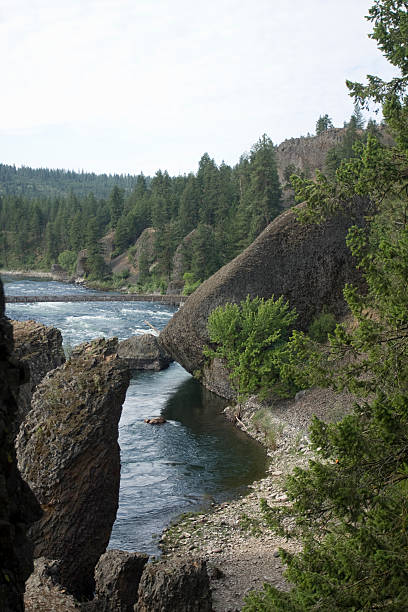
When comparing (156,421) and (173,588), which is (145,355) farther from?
(173,588)

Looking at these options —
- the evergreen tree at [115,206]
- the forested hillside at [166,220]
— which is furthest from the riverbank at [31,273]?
the evergreen tree at [115,206]

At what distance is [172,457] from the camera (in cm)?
2050

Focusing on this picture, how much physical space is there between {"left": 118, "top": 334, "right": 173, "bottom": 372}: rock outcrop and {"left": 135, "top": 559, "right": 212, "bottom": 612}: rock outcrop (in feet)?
80.8

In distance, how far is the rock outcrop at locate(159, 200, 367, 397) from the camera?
28.2 metres

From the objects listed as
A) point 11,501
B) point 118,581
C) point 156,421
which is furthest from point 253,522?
point 11,501

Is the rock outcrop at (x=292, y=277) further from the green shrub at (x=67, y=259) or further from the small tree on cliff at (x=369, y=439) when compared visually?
the green shrub at (x=67, y=259)

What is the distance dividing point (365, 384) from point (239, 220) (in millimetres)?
56965

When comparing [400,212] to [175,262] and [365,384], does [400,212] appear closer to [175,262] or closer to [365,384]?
[365,384]

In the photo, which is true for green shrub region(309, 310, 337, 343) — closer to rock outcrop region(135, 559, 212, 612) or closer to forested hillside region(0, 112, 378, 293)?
rock outcrop region(135, 559, 212, 612)

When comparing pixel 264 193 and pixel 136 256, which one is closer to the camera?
pixel 264 193

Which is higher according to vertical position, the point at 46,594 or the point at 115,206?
the point at 115,206

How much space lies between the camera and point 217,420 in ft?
81.0

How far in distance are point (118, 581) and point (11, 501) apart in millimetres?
6615

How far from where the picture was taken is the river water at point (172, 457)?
16.4m
